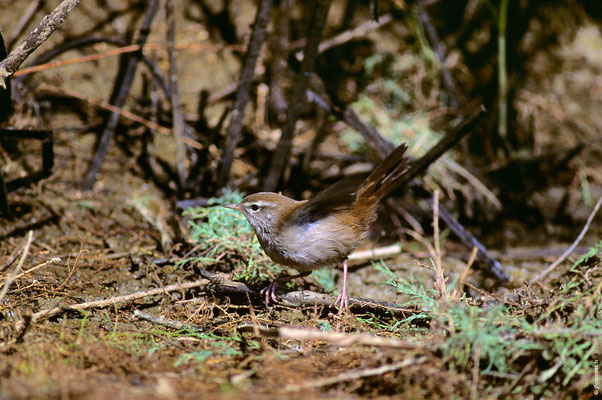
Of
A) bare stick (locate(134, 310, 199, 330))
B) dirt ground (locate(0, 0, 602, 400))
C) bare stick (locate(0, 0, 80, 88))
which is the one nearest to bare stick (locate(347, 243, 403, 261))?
dirt ground (locate(0, 0, 602, 400))

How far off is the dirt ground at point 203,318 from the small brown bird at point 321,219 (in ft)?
1.12

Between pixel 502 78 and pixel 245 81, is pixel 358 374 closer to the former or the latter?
pixel 245 81

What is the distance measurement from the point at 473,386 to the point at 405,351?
33cm

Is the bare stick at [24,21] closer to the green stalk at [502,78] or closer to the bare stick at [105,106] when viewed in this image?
the bare stick at [105,106]

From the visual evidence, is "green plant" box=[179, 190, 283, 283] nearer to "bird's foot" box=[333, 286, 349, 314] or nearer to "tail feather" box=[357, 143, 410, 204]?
"bird's foot" box=[333, 286, 349, 314]

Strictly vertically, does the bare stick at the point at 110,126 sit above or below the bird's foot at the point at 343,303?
above

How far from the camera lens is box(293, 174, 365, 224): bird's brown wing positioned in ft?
10.0

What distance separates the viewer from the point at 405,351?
7.47ft

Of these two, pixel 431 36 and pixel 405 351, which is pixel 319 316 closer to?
pixel 405 351

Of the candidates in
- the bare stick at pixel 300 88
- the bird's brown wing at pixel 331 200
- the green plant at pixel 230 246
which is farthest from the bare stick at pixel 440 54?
the green plant at pixel 230 246

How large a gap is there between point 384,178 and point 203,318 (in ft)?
5.03

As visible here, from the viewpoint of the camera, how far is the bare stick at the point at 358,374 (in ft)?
6.37

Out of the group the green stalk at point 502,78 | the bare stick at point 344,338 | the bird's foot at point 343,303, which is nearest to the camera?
the bare stick at point 344,338

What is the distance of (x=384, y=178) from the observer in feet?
11.0
